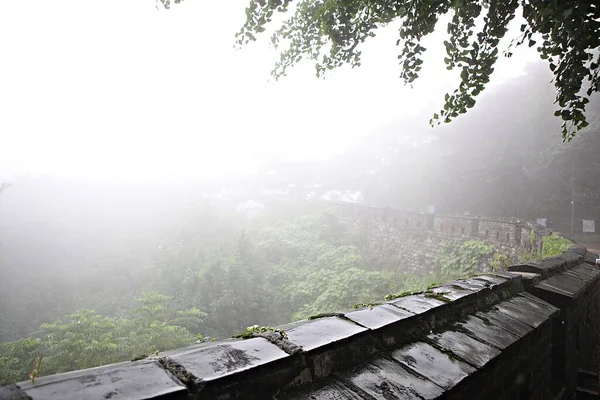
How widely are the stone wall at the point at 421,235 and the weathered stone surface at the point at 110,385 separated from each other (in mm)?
9657

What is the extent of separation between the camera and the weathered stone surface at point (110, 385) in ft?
2.31

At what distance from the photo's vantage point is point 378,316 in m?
1.48

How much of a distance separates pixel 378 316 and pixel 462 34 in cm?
258

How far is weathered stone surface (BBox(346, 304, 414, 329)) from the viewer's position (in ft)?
4.52

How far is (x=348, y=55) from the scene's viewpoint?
3.07 m

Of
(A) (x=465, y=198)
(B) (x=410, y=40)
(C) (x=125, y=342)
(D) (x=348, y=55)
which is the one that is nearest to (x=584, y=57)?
(B) (x=410, y=40)

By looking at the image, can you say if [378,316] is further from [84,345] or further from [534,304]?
[84,345]

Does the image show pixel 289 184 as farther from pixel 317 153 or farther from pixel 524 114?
pixel 524 114

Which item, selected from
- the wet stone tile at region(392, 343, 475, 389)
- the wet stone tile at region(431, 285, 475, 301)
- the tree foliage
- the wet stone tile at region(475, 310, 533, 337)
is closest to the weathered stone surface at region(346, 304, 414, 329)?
the wet stone tile at region(392, 343, 475, 389)

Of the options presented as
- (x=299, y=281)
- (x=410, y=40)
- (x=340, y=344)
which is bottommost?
(x=299, y=281)

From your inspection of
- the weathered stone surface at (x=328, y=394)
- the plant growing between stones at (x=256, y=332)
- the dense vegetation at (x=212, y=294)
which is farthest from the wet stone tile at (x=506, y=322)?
the dense vegetation at (x=212, y=294)

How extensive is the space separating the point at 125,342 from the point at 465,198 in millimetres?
22019

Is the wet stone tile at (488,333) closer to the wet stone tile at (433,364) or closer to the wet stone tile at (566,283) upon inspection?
the wet stone tile at (433,364)

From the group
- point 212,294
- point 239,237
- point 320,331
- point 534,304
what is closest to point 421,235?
point 239,237
